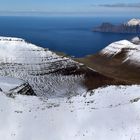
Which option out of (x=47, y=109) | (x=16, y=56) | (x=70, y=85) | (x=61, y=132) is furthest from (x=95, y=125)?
(x=16, y=56)

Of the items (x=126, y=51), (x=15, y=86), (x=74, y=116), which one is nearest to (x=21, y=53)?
(x=15, y=86)

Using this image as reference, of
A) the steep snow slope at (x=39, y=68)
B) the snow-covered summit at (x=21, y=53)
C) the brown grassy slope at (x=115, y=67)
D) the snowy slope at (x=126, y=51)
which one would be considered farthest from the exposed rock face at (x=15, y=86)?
the snowy slope at (x=126, y=51)

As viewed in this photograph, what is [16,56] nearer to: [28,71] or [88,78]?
[28,71]

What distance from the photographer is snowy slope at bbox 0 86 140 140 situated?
18891 millimetres

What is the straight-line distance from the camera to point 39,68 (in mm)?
60281

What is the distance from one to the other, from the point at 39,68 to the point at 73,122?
129ft

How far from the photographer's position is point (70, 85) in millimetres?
53000

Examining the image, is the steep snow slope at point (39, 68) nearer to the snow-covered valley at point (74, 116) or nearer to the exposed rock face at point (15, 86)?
the exposed rock face at point (15, 86)

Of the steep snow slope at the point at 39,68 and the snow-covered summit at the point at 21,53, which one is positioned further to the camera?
the snow-covered summit at the point at 21,53

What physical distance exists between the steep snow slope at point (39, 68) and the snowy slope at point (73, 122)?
900 inches

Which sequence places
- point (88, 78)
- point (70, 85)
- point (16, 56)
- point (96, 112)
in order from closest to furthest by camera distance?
1. point (96, 112)
2. point (70, 85)
3. point (88, 78)
4. point (16, 56)

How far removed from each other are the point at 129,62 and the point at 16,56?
2162cm

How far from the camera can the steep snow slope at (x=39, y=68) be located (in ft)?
169

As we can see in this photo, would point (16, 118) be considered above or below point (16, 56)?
above
